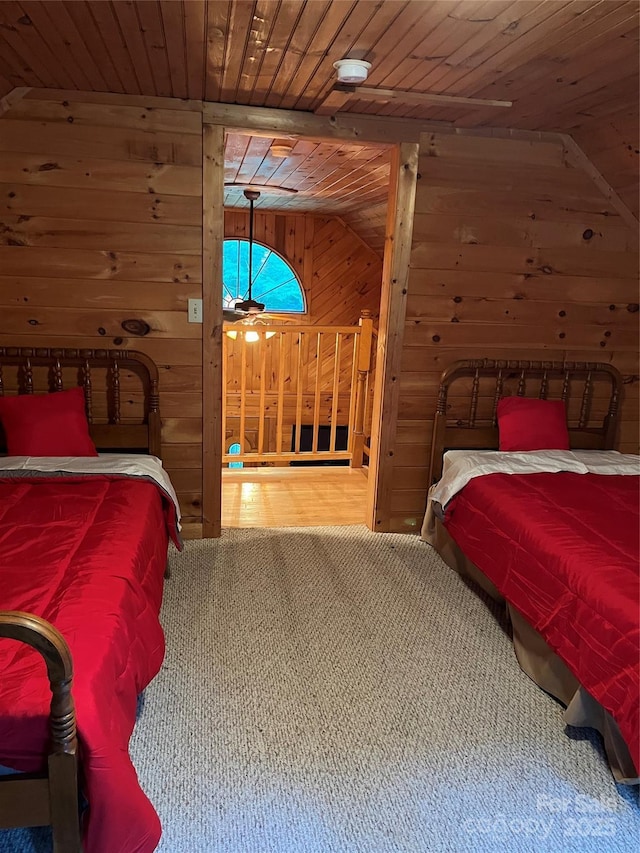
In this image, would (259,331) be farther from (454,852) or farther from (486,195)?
(454,852)

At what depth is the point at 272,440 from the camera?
688 centimetres

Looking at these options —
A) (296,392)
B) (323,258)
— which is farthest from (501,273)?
(323,258)

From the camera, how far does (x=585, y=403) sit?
3.50 m

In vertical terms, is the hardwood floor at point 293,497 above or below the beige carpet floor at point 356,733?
below

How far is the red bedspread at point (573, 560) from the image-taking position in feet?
5.65

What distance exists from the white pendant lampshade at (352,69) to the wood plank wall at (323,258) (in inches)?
165

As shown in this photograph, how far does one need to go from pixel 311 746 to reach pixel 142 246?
7.61 feet

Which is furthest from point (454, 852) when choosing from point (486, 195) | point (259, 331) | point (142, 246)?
point (259, 331)

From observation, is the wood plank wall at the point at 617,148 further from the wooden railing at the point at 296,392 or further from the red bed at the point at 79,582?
the red bed at the point at 79,582

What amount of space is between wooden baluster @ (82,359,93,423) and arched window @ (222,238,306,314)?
3.68 m

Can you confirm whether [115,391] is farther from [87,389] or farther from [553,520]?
[553,520]

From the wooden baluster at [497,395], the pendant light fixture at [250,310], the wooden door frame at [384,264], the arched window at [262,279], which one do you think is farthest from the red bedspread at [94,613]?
the arched window at [262,279]

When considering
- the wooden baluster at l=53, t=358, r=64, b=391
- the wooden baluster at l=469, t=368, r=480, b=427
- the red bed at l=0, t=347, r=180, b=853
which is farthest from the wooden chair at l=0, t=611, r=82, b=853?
the wooden baluster at l=469, t=368, r=480, b=427

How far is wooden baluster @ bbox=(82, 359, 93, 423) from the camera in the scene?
116 inches
